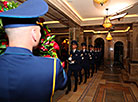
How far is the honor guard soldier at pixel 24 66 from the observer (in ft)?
2.33

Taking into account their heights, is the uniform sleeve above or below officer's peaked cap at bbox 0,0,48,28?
below

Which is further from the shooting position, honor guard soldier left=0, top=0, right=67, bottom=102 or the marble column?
the marble column

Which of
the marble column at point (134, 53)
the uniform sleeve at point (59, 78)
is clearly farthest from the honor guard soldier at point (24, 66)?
the marble column at point (134, 53)

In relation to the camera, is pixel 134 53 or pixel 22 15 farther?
pixel 134 53

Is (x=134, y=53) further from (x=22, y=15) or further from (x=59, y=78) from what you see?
(x=22, y=15)

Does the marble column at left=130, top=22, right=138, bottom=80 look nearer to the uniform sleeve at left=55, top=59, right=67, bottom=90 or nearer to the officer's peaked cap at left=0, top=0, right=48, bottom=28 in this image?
the uniform sleeve at left=55, top=59, right=67, bottom=90

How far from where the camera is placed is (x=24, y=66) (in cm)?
72

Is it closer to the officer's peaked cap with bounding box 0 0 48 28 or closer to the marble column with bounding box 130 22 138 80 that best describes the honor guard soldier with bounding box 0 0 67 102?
the officer's peaked cap with bounding box 0 0 48 28

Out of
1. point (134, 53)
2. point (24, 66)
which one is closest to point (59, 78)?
point (24, 66)

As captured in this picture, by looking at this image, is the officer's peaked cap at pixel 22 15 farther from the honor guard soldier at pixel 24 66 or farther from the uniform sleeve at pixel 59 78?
the uniform sleeve at pixel 59 78

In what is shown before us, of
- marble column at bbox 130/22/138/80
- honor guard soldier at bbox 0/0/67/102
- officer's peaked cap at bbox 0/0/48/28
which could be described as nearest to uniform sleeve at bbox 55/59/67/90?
honor guard soldier at bbox 0/0/67/102

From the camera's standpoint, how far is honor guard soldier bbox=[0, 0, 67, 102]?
71cm

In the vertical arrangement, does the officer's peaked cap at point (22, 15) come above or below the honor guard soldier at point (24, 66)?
above

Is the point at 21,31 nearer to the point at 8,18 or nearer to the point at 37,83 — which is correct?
the point at 8,18
